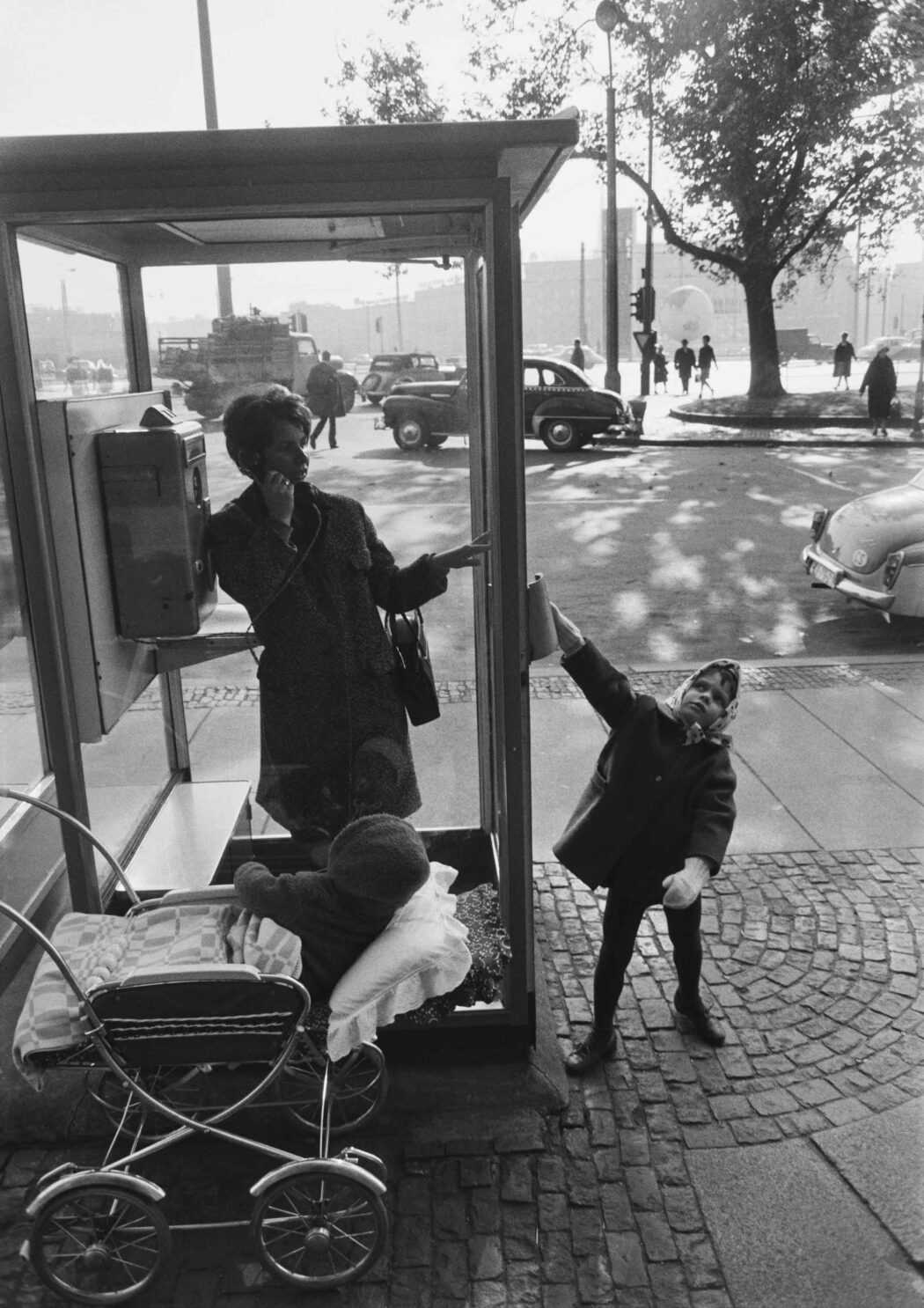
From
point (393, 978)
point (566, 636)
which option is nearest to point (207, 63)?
point (566, 636)

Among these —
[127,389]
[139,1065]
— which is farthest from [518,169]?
[139,1065]

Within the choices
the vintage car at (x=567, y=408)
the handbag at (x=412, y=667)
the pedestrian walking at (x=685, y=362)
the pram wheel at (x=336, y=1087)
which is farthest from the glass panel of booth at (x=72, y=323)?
the pedestrian walking at (x=685, y=362)

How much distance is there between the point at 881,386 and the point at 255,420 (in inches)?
Answer: 844

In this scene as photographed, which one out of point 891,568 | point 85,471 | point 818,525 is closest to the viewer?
point 85,471

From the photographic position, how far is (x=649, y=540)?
43.4 ft

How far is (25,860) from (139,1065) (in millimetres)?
1621

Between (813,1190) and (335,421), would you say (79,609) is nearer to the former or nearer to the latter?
(335,421)

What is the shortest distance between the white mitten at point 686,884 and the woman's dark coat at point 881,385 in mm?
21106

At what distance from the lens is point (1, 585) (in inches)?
161

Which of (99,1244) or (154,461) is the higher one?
(154,461)

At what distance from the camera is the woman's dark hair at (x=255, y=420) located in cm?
346

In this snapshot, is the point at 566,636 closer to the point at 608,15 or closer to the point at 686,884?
the point at 686,884

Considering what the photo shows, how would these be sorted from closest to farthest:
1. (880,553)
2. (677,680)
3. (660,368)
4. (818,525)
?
(677,680), (880,553), (818,525), (660,368)

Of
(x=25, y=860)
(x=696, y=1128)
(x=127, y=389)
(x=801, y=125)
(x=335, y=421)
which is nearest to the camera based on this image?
(x=696, y=1128)
